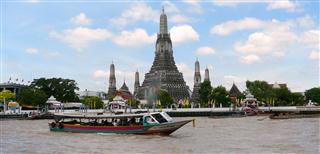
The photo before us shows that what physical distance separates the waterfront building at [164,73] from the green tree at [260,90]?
29544mm

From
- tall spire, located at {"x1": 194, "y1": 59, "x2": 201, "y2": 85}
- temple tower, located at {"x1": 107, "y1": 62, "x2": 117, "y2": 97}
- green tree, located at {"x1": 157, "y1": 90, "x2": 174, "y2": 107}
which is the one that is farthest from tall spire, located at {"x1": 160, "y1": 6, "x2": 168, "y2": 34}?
green tree, located at {"x1": 157, "y1": 90, "x2": 174, "y2": 107}

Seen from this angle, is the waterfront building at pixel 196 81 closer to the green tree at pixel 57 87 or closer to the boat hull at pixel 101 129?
the green tree at pixel 57 87

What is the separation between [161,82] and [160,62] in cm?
719

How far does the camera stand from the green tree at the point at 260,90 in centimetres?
9944

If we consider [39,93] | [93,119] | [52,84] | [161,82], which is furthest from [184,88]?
[93,119]

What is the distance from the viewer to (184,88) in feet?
448

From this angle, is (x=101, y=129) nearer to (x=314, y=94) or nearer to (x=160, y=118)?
(x=160, y=118)

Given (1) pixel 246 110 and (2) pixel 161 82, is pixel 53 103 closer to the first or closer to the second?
(1) pixel 246 110

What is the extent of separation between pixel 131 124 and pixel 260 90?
232ft

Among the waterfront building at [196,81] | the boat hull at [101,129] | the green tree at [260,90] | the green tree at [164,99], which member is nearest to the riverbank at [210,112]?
the green tree at [260,90]

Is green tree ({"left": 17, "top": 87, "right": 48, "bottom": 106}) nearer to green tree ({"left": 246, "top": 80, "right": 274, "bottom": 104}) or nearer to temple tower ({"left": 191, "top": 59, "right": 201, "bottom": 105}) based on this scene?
green tree ({"left": 246, "top": 80, "right": 274, "bottom": 104})

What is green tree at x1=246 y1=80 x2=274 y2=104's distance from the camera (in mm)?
99438

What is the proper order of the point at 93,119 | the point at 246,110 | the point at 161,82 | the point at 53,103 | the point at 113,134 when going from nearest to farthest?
the point at 113,134 < the point at 93,119 < the point at 246,110 < the point at 53,103 < the point at 161,82

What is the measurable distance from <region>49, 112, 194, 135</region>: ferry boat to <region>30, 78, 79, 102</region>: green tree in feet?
218
